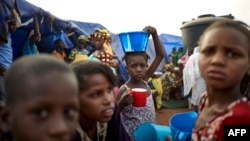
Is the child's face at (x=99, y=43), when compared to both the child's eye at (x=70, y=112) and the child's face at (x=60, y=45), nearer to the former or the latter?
the child's face at (x=60, y=45)

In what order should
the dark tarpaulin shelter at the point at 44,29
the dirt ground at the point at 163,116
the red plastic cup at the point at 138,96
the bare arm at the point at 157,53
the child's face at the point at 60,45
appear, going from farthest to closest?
the child's face at the point at 60,45
the dirt ground at the point at 163,116
the dark tarpaulin shelter at the point at 44,29
the bare arm at the point at 157,53
the red plastic cup at the point at 138,96

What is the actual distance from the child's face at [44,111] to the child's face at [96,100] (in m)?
0.41

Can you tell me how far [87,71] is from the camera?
1.29 meters

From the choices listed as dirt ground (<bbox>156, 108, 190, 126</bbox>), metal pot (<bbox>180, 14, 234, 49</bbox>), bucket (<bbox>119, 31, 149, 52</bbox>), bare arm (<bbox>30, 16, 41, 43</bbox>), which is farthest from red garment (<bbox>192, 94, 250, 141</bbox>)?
metal pot (<bbox>180, 14, 234, 49</bbox>)

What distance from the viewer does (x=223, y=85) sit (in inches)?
41.7

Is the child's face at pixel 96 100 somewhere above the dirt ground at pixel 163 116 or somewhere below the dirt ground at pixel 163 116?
above

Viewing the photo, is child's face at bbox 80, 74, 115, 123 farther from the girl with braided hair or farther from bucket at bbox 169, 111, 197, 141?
the girl with braided hair

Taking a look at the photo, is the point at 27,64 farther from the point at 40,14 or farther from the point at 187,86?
the point at 40,14

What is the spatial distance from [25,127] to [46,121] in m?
0.08

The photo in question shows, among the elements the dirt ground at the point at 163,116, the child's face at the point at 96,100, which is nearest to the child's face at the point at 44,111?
the child's face at the point at 96,100

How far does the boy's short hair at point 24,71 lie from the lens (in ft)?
2.74

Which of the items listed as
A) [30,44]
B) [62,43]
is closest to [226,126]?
[30,44]

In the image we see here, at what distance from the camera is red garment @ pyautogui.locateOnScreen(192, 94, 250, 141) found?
0.96 m

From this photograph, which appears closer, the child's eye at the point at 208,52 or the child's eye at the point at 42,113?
the child's eye at the point at 42,113
